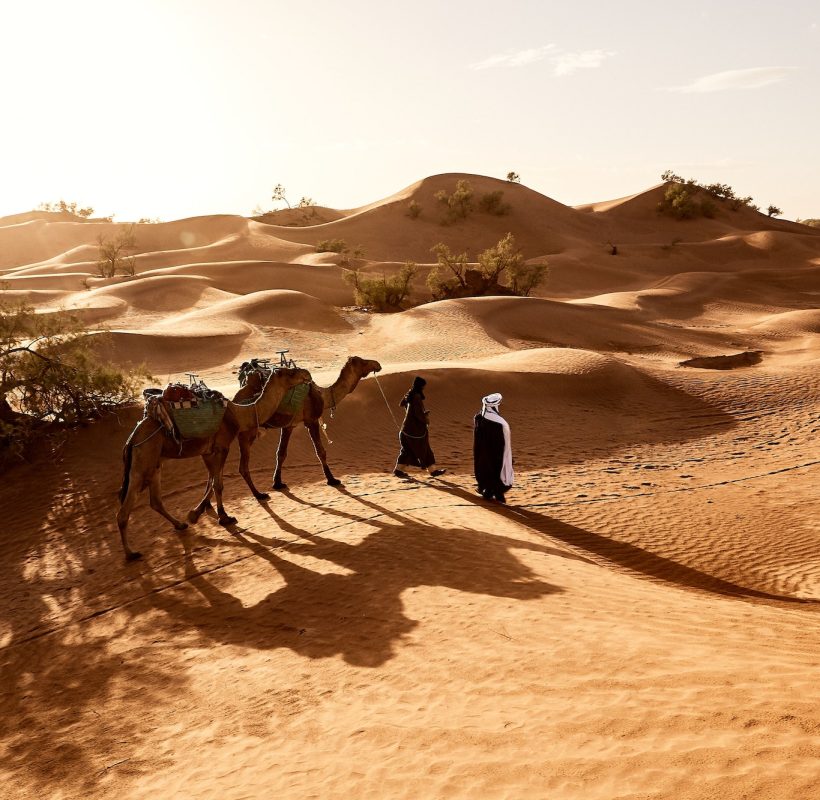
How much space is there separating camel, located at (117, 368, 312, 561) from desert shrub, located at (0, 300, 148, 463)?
4.63 meters

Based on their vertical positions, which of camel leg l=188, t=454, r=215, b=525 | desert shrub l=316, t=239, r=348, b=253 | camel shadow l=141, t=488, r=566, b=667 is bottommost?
camel shadow l=141, t=488, r=566, b=667

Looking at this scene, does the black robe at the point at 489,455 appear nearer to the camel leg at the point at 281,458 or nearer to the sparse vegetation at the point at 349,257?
the camel leg at the point at 281,458

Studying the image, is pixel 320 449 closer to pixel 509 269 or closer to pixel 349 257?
pixel 509 269

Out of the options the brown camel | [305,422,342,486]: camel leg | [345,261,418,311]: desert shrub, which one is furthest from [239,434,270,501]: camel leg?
[345,261,418,311]: desert shrub

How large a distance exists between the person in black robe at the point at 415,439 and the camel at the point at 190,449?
221 centimetres

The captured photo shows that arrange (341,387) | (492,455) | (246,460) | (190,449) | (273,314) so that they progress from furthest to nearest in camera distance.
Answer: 1. (273,314)
2. (341,387)
3. (492,455)
4. (246,460)
5. (190,449)

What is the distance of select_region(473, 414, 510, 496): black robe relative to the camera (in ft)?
35.4

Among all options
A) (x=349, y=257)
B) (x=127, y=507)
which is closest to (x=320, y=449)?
(x=127, y=507)

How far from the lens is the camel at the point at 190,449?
8734 mm

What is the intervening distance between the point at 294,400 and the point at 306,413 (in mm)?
425

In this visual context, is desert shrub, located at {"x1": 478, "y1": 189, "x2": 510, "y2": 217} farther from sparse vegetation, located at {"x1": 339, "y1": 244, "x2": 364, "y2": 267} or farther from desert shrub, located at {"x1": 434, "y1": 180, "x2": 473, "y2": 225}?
sparse vegetation, located at {"x1": 339, "y1": 244, "x2": 364, "y2": 267}

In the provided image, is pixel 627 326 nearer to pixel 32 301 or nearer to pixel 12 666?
pixel 12 666

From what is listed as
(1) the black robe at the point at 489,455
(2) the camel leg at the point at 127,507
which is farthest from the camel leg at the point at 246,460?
(1) the black robe at the point at 489,455

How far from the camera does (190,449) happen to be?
9133mm
